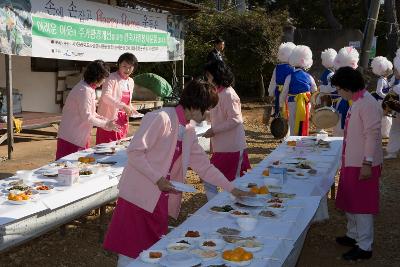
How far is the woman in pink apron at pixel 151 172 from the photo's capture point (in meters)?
3.10

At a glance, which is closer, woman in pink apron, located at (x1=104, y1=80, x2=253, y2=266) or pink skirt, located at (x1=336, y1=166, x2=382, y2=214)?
woman in pink apron, located at (x1=104, y1=80, x2=253, y2=266)

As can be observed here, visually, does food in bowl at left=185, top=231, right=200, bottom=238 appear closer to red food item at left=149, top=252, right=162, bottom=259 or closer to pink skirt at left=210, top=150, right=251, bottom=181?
red food item at left=149, top=252, right=162, bottom=259

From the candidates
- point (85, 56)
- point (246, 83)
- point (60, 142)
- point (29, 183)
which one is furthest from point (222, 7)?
point (29, 183)

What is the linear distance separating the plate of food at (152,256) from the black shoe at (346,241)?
2899mm

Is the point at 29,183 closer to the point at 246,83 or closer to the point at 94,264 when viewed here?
the point at 94,264

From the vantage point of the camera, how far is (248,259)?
2.66m

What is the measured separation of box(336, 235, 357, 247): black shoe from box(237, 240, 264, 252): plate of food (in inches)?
96.6

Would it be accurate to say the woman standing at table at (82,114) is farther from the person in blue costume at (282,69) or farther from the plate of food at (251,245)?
the person in blue costume at (282,69)

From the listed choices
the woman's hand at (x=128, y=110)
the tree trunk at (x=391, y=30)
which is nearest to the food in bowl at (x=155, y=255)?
the woman's hand at (x=128, y=110)

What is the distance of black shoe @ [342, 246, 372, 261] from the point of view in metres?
4.66

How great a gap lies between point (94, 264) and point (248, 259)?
241 centimetres

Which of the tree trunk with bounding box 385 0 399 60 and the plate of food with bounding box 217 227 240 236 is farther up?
the tree trunk with bounding box 385 0 399 60

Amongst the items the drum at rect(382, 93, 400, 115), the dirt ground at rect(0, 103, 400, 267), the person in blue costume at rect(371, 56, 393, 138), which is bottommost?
the dirt ground at rect(0, 103, 400, 267)

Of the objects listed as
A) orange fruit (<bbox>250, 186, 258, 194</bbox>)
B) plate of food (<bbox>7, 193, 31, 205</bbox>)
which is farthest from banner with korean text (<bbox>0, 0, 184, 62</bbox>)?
orange fruit (<bbox>250, 186, 258, 194</bbox>)
